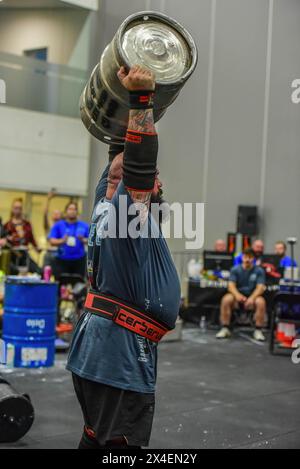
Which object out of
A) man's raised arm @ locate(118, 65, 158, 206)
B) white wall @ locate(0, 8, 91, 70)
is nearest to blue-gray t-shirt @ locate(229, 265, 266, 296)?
white wall @ locate(0, 8, 91, 70)

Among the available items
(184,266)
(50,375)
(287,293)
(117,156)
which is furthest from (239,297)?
(117,156)

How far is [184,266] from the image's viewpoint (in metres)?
11.9

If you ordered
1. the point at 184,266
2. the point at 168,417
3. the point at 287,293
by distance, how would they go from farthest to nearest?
the point at 184,266
the point at 287,293
the point at 168,417

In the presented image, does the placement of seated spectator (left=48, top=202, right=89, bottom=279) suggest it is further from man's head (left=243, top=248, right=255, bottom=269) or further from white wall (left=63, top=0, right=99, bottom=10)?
white wall (left=63, top=0, right=99, bottom=10)

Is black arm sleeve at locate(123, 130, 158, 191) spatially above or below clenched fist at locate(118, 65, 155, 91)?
below

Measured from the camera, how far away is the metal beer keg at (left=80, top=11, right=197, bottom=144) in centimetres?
224

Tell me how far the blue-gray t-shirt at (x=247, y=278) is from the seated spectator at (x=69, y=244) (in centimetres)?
210

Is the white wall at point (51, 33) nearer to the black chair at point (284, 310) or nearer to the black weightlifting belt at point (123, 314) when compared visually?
the black chair at point (284, 310)

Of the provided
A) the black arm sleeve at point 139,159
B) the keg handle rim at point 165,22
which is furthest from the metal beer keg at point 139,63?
the black arm sleeve at point 139,159

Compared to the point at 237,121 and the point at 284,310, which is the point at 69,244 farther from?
the point at 237,121

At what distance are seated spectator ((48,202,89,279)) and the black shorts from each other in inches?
250

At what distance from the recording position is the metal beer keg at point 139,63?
2.24 metres
